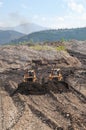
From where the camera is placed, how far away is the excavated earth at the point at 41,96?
21.8 m

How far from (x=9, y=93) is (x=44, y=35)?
106661mm

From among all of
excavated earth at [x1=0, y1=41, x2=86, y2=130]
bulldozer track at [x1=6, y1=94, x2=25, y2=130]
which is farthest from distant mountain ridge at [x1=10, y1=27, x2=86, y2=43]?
bulldozer track at [x1=6, y1=94, x2=25, y2=130]

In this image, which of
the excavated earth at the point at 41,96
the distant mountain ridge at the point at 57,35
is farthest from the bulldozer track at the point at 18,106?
the distant mountain ridge at the point at 57,35

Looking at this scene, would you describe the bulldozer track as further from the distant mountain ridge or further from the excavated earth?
the distant mountain ridge

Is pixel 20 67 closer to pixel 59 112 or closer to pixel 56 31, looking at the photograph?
pixel 59 112

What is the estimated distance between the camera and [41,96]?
2853cm

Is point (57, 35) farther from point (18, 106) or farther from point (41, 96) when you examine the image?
point (18, 106)

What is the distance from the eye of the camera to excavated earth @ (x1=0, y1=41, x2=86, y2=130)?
21.8m

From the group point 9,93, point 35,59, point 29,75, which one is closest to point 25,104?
point 9,93

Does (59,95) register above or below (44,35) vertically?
above

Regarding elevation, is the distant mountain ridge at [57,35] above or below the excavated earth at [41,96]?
below

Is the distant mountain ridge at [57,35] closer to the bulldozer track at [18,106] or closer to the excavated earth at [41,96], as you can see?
the excavated earth at [41,96]

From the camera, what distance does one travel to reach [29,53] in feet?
162

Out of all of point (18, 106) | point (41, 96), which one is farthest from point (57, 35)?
point (18, 106)
